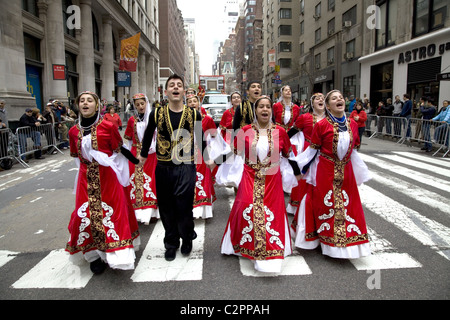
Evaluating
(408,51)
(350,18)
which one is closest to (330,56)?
(350,18)

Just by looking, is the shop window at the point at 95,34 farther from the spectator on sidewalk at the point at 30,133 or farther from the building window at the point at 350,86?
the building window at the point at 350,86

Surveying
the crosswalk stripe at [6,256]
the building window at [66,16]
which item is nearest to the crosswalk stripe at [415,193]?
the crosswalk stripe at [6,256]

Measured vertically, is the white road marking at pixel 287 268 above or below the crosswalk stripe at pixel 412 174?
below

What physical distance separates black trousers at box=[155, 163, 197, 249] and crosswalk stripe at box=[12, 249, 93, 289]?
3.30 feet

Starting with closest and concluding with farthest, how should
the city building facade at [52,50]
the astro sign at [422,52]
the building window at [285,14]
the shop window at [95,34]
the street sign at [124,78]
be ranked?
the city building facade at [52,50]
the astro sign at [422,52]
the street sign at [124,78]
the shop window at [95,34]
the building window at [285,14]

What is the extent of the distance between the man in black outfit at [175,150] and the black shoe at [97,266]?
87 cm

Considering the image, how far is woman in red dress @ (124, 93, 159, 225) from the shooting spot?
557 centimetres

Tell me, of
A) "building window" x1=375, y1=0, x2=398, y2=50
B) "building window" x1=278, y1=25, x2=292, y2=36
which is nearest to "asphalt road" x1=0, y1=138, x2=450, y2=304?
"building window" x1=375, y1=0, x2=398, y2=50

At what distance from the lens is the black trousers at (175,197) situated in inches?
155

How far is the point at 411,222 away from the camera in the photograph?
17.6 ft

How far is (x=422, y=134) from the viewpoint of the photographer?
12.9 meters

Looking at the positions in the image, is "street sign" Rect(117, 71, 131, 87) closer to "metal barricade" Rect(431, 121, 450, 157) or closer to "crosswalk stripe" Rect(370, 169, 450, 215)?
"metal barricade" Rect(431, 121, 450, 157)
